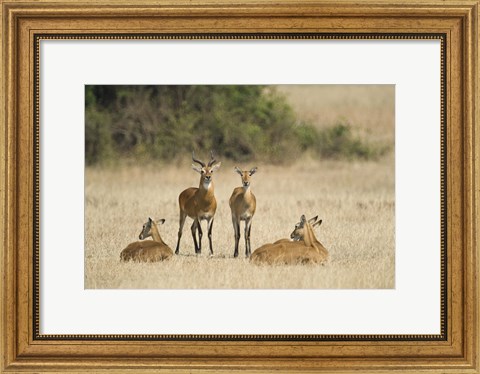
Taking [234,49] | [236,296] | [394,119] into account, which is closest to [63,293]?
[236,296]

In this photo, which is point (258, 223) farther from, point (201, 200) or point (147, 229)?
point (147, 229)

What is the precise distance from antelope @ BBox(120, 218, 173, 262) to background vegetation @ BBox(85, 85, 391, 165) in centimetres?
409

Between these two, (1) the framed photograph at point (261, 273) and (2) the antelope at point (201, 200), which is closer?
(1) the framed photograph at point (261, 273)

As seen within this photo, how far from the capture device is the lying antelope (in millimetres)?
7691

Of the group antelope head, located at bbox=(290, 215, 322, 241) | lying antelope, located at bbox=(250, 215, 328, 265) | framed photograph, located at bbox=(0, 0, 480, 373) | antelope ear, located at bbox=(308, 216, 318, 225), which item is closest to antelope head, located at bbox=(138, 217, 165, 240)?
framed photograph, located at bbox=(0, 0, 480, 373)

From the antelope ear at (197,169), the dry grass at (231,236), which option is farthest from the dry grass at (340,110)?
the antelope ear at (197,169)

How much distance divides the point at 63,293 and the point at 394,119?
10.8 ft

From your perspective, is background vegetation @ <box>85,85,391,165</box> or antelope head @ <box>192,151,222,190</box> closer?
antelope head @ <box>192,151,222,190</box>

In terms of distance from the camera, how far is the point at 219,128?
47.0 feet

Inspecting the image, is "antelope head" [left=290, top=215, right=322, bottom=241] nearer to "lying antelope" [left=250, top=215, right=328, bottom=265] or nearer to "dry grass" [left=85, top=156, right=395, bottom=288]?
"lying antelope" [left=250, top=215, right=328, bottom=265]

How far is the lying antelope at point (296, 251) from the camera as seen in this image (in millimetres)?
7691

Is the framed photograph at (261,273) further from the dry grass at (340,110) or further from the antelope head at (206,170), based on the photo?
the dry grass at (340,110)

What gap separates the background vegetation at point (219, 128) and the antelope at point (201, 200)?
2.77 meters

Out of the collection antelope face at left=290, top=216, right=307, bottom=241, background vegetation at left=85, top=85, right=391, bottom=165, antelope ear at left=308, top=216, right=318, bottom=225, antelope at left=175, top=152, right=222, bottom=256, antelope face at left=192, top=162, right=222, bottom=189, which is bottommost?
antelope face at left=290, top=216, right=307, bottom=241
